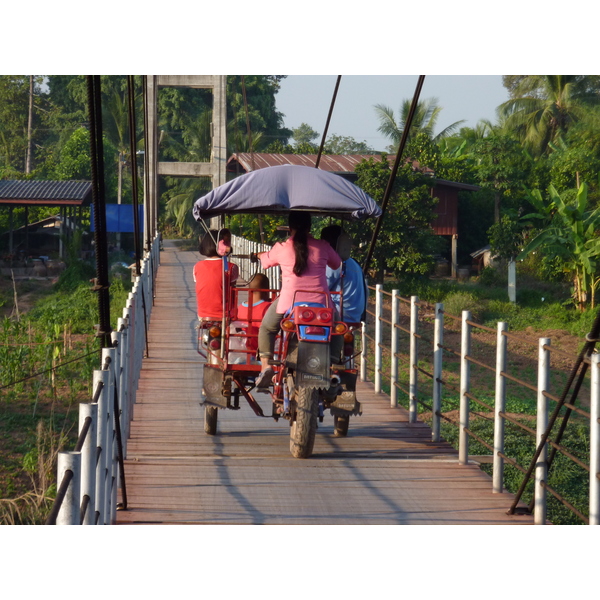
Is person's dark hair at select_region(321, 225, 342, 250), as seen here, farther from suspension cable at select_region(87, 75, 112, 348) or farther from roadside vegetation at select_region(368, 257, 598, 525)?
roadside vegetation at select_region(368, 257, 598, 525)

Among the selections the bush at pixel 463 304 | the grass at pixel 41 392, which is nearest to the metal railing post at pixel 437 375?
the grass at pixel 41 392

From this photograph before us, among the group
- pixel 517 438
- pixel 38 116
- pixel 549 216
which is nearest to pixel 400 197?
pixel 549 216

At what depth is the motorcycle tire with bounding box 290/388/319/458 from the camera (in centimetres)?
529

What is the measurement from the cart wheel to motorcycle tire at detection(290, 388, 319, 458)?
86 centimetres

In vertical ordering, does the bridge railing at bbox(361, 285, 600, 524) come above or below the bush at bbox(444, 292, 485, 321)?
above

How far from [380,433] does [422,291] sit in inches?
676

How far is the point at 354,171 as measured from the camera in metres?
25.0

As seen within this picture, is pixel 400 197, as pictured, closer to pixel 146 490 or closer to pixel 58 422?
pixel 58 422

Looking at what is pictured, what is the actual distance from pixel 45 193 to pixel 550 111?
1827cm

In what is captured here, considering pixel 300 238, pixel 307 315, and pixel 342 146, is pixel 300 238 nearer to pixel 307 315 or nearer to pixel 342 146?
pixel 307 315

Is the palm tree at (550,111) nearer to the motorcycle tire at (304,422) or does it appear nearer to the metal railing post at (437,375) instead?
the metal railing post at (437,375)

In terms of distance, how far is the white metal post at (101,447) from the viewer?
364 centimetres

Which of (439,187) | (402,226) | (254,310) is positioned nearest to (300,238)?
(254,310)

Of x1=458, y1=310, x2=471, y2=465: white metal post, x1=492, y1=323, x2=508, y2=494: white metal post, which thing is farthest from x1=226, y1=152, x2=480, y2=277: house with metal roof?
x1=492, y1=323, x2=508, y2=494: white metal post
